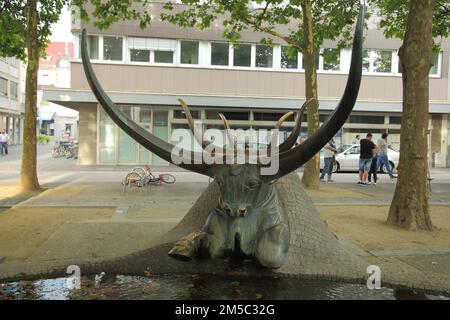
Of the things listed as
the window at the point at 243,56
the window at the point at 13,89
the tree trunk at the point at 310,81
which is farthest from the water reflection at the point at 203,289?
the window at the point at 13,89

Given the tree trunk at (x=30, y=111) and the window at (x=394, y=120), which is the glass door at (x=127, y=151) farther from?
the window at (x=394, y=120)

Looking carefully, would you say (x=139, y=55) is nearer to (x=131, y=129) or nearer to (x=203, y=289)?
(x=131, y=129)

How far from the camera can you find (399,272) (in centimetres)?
355

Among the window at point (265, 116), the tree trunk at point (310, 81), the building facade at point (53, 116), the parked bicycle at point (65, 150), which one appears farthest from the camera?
the building facade at point (53, 116)

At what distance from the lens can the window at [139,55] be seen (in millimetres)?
24250

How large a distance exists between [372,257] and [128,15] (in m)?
11.3

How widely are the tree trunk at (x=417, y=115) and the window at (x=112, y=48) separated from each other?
17632mm

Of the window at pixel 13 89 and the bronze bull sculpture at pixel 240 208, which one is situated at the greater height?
the window at pixel 13 89

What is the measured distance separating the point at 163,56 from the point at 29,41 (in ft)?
38.1

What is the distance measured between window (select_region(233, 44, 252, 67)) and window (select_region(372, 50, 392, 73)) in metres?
6.67

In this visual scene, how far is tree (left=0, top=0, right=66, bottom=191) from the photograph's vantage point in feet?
43.6

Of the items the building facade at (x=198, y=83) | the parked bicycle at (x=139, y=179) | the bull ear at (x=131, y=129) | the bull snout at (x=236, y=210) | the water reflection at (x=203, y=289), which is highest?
the building facade at (x=198, y=83)

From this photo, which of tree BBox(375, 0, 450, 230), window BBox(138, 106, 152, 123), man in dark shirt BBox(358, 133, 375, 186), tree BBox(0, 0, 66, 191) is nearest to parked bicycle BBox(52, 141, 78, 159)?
window BBox(138, 106, 152, 123)

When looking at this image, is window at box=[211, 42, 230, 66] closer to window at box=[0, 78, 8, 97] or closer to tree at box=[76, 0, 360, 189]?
tree at box=[76, 0, 360, 189]
